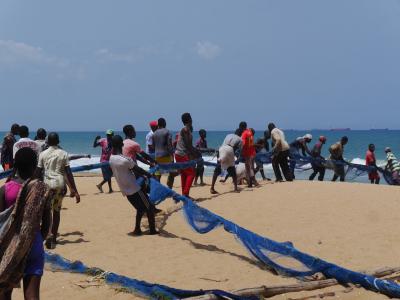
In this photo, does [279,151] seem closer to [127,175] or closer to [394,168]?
[394,168]

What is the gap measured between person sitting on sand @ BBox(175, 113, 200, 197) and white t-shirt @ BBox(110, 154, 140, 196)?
262cm

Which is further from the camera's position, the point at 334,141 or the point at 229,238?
the point at 334,141

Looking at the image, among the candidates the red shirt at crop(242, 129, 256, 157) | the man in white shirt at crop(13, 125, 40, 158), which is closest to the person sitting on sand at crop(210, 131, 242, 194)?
the red shirt at crop(242, 129, 256, 157)

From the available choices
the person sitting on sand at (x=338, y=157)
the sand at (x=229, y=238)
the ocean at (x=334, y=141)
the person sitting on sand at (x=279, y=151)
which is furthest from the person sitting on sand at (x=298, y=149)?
the sand at (x=229, y=238)

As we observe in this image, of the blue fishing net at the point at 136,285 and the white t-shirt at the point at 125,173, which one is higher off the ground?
the white t-shirt at the point at 125,173

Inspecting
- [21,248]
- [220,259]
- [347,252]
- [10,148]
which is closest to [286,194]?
[347,252]

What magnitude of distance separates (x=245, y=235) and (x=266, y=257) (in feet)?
1.12

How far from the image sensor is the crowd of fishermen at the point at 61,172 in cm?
337

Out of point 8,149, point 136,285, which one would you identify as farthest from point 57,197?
point 8,149

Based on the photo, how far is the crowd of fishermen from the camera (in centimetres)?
337

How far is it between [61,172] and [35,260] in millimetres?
3046

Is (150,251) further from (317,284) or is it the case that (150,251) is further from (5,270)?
(5,270)

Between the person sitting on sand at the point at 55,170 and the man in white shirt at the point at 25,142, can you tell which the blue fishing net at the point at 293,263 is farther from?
the man in white shirt at the point at 25,142

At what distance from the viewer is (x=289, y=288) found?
4.93 metres
